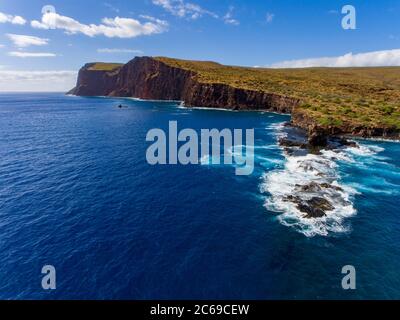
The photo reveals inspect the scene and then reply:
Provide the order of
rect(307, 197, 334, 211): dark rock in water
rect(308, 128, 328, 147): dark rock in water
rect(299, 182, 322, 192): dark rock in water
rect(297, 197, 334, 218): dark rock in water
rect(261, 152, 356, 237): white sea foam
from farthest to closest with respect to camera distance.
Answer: rect(308, 128, 328, 147): dark rock in water, rect(299, 182, 322, 192): dark rock in water, rect(307, 197, 334, 211): dark rock in water, rect(297, 197, 334, 218): dark rock in water, rect(261, 152, 356, 237): white sea foam

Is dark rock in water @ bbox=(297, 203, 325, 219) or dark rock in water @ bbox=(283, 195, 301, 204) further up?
dark rock in water @ bbox=(283, 195, 301, 204)

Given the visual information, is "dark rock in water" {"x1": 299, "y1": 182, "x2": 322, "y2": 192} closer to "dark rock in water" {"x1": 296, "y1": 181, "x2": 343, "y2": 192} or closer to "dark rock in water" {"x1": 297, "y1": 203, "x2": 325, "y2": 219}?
"dark rock in water" {"x1": 296, "y1": 181, "x2": 343, "y2": 192}

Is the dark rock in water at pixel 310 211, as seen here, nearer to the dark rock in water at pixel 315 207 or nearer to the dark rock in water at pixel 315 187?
the dark rock in water at pixel 315 207

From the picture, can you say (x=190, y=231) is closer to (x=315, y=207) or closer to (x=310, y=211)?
(x=310, y=211)

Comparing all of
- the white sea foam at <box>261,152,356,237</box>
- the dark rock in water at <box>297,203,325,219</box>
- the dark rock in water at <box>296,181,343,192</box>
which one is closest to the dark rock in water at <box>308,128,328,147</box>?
the white sea foam at <box>261,152,356,237</box>

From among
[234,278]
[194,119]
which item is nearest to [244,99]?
[194,119]

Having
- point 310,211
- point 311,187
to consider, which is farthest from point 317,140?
point 310,211
